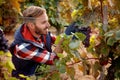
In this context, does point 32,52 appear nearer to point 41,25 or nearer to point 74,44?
point 41,25

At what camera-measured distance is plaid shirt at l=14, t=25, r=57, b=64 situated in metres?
2.71

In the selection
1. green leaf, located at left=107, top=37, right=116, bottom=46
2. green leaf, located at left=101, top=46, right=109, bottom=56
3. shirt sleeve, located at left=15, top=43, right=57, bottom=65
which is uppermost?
green leaf, located at left=107, top=37, right=116, bottom=46

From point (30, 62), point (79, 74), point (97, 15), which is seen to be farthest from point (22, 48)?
point (79, 74)

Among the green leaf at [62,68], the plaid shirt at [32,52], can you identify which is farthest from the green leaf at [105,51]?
the plaid shirt at [32,52]

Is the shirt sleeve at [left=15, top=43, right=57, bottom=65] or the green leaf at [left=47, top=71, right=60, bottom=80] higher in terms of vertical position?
the green leaf at [left=47, top=71, right=60, bottom=80]

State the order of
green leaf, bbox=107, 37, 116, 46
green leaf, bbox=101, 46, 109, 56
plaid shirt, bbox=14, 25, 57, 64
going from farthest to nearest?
plaid shirt, bbox=14, 25, 57, 64 < green leaf, bbox=101, 46, 109, 56 < green leaf, bbox=107, 37, 116, 46

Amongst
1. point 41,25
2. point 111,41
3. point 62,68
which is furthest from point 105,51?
point 41,25

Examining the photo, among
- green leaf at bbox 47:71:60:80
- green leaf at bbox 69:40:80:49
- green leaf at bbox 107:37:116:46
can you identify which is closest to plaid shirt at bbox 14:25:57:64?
green leaf at bbox 47:71:60:80

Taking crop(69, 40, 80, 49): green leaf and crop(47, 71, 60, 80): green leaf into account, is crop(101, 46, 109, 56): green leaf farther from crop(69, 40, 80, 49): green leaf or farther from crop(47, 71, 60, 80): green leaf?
Result: crop(47, 71, 60, 80): green leaf

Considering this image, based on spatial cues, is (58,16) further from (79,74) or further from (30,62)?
(30,62)

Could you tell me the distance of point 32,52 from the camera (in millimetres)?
2764

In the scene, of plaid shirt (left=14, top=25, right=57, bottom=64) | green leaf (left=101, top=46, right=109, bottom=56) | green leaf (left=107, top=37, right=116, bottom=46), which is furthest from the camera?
plaid shirt (left=14, top=25, right=57, bottom=64)

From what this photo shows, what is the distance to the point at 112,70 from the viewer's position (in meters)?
1.98

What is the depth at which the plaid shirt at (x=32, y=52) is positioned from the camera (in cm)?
271
